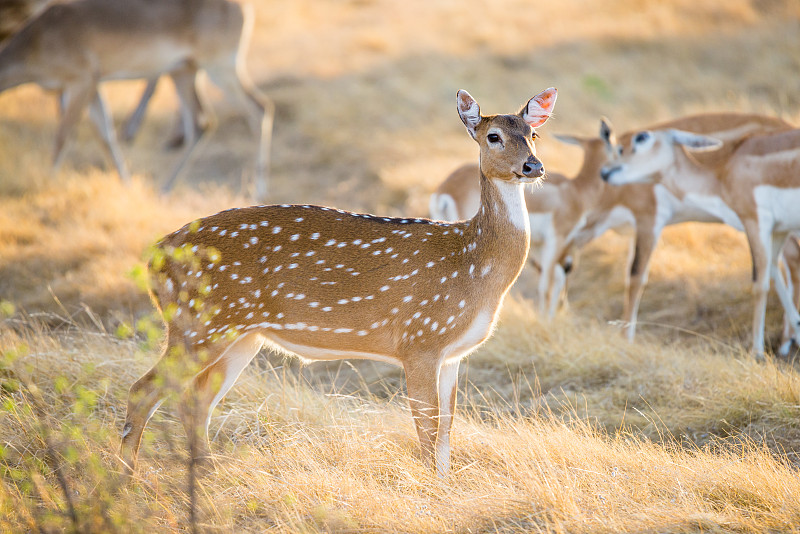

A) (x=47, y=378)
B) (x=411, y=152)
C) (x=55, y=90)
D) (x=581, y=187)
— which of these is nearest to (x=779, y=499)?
(x=47, y=378)

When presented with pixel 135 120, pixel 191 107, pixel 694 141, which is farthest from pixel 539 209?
pixel 135 120

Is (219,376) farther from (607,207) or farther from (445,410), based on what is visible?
(607,207)

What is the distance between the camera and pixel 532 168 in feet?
13.6

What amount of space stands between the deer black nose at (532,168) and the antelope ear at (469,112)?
397 millimetres

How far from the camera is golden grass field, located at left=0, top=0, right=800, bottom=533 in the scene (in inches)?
154

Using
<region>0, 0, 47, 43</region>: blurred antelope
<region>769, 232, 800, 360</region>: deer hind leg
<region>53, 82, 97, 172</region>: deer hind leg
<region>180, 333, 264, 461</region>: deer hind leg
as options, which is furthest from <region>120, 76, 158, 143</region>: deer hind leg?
<region>180, 333, 264, 461</region>: deer hind leg

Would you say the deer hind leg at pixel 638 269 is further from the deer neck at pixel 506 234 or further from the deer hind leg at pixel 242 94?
the deer hind leg at pixel 242 94

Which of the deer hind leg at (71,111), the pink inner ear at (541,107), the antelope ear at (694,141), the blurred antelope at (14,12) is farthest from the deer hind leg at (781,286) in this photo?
the blurred antelope at (14,12)

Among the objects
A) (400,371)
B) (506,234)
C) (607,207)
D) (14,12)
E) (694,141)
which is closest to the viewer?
(506,234)

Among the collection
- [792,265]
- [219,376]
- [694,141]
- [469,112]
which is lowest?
[792,265]

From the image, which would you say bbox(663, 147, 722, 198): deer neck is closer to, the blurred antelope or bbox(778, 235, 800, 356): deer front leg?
bbox(778, 235, 800, 356): deer front leg

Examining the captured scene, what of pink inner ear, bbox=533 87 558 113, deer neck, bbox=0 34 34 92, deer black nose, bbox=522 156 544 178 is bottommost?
deer neck, bbox=0 34 34 92

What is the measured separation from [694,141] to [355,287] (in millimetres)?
4328

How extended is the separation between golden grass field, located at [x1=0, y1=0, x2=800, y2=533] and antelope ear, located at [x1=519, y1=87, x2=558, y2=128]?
163 cm
